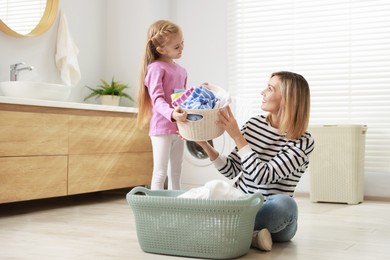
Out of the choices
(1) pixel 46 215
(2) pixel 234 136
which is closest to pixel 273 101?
(2) pixel 234 136

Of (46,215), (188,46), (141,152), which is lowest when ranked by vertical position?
(46,215)

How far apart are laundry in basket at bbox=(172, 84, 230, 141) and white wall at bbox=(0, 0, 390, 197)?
2518 mm

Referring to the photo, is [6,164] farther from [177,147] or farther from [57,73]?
[57,73]

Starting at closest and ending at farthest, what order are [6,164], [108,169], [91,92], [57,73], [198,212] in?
[198,212]
[6,164]
[108,169]
[57,73]
[91,92]

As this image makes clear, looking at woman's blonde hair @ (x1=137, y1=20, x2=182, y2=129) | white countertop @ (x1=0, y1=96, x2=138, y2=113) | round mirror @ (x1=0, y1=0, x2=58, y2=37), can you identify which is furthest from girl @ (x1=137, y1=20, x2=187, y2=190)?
round mirror @ (x1=0, y1=0, x2=58, y2=37)

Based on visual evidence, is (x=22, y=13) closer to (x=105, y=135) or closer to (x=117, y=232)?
(x=105, y=135)

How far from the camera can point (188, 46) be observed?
4727mm

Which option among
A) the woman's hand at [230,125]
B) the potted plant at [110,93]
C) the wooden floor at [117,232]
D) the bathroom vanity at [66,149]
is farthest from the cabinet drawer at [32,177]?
the woman's hand at [230,125]

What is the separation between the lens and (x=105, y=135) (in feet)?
12.3

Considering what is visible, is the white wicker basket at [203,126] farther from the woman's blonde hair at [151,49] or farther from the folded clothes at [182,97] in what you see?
the woman's blonde hair at [151,49]

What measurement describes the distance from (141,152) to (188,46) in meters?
1.16

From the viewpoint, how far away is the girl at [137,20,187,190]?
8.29 feet

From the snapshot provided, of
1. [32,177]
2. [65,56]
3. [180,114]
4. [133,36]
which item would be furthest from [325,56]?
[180,114]

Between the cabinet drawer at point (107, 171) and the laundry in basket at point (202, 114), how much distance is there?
1636mm
